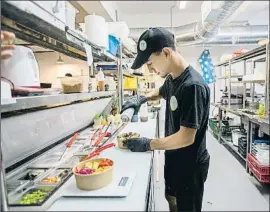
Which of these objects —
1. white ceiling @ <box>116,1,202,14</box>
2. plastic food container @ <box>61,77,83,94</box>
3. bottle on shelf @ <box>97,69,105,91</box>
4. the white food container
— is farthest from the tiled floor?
white ceiling @ <box>116,1,202,14</box>

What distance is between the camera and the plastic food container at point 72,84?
1.81 meters

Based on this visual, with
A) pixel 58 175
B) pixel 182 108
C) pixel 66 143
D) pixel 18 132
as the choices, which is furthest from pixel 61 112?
pixel 182 108

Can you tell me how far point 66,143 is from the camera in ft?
6.15

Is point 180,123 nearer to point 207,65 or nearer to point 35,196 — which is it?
point 35,196

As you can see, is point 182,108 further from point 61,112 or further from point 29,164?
point 61,112

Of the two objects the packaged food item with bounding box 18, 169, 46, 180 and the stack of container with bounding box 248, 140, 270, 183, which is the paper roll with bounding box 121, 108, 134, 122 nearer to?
the packaged food item with bounding box 18, 169, 46, 180

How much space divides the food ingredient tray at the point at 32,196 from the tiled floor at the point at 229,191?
5.40ft

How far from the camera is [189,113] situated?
1306mm

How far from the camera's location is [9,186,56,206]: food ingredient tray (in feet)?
2.97

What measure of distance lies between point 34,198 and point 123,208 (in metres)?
0.37

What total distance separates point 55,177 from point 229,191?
242 cm

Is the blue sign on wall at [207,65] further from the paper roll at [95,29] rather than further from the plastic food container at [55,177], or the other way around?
the plastic food container at [55,177]

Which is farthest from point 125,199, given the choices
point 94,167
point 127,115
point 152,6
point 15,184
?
point 152,6

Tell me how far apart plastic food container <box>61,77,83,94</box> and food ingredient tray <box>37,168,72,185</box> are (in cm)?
65
